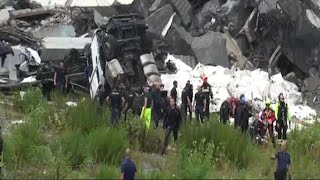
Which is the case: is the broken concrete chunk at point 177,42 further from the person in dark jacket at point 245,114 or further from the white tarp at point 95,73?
the person in dark jacket at point 245,114

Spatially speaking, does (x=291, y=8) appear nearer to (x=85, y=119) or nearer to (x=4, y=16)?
(x=4, y=16)

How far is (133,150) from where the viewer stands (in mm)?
13000

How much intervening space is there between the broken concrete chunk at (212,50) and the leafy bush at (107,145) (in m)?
11.4

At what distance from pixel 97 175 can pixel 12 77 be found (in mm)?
10744

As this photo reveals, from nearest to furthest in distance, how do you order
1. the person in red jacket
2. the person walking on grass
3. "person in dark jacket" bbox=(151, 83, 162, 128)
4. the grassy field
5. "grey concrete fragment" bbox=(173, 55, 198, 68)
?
the grassy field → the person walking on grass → the person in red jacket → "person in dark jacket" bbox=(151, 83, 162, 128) → "grey concrete fragment" bbox=(173, 55, 198, 68)

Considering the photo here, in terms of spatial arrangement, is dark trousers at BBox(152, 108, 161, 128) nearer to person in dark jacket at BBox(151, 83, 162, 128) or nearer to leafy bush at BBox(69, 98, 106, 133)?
person in dark jacket at BBox(151, 83, 162, 128)

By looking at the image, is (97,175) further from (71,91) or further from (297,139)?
(71,91)

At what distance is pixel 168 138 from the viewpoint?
1330 centimetres

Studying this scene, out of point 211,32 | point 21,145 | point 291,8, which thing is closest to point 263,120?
point 21,145

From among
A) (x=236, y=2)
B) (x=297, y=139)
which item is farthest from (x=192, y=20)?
(x=297, y=139)

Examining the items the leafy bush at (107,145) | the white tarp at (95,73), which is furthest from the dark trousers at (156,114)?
the leafy bush at (107,145)

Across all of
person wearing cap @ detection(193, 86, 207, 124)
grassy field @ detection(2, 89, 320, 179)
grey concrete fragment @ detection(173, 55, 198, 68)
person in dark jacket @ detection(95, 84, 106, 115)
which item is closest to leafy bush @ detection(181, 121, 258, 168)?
grassy field @ detection(2, 89, 320, 179)

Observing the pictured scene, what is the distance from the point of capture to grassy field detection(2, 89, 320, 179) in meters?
10.7

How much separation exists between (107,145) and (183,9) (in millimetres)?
14623
